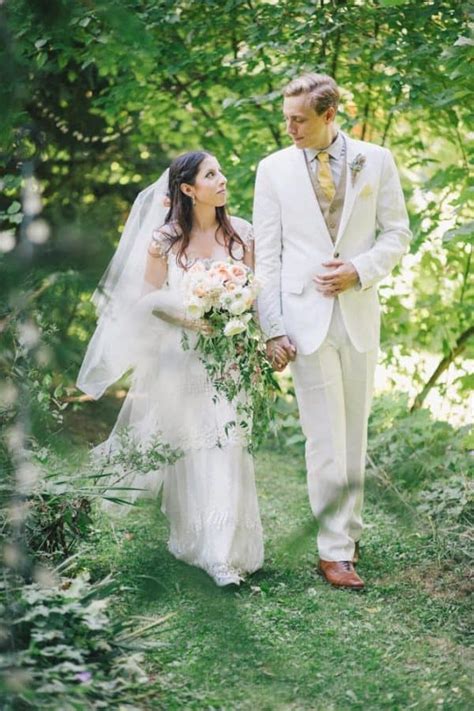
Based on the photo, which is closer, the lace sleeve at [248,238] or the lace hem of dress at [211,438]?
the lace hem of dress at [211,438]

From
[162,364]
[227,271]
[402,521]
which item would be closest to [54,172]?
[162,364]

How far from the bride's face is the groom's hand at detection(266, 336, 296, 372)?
2.13ft

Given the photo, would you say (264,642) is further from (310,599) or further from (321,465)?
(321,465)

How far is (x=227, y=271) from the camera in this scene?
12.4 feet

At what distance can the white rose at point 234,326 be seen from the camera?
3.73m

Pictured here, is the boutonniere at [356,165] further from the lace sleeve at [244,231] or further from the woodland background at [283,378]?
the lace sleeve at [244,231]

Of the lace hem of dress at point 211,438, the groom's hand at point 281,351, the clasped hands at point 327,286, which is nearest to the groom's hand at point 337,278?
the clasped hands at point 327,286

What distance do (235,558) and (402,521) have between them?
217 centimetres

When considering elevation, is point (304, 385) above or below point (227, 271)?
below

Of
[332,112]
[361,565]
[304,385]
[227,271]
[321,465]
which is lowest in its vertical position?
[361,565]

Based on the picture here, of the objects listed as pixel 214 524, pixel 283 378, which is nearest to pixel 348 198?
pixel 214 524

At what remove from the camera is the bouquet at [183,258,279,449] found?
12.3 ft

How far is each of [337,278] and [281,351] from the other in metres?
0.35

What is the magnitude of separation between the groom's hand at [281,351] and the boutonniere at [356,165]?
65 cm
